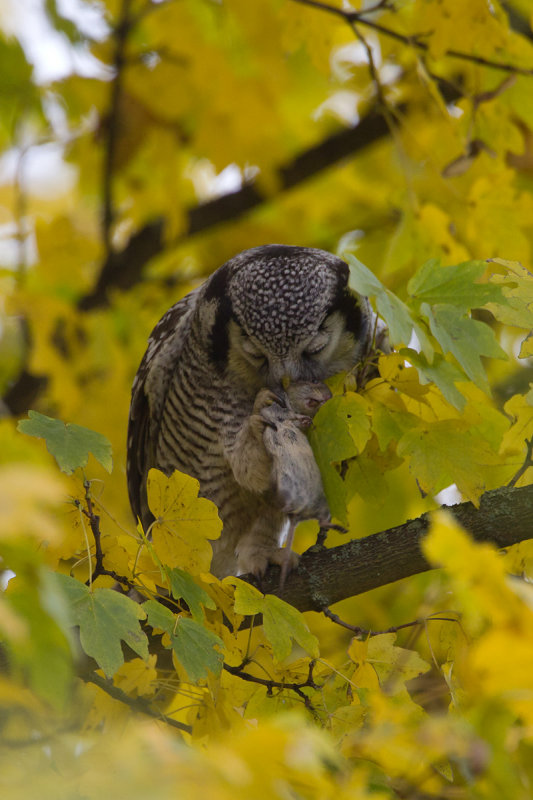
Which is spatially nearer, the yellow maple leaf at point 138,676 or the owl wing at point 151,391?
the yellow maple leaf at point 138,676

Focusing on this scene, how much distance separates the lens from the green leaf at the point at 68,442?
5.82 ft

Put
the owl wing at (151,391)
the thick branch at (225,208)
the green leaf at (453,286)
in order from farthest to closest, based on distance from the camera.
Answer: the thick branch at (225,208)
the owl wing at (151,391)
the green leaf at (453,286)

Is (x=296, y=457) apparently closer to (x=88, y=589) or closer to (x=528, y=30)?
(x=88, y=589)

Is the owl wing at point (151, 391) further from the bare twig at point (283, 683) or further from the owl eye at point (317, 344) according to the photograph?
the bare twig at point (283, 683)

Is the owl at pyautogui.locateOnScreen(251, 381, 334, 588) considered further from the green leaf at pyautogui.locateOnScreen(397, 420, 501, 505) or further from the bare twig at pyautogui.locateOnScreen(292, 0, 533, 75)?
the bare twig at pyautogui.locateOnScreen(292, 0, 533, 75)

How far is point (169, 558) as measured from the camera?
6.37ft

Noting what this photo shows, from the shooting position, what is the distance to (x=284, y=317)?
291cm

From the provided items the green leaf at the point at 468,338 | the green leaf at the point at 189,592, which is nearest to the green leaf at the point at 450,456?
the green leaf at the point at 468,338

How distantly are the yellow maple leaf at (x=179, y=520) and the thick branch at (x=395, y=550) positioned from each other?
1.25 feet

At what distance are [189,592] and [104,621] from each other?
0.30m

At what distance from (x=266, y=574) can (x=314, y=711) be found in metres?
0.87

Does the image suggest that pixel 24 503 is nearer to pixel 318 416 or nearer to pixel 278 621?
pixel 278 621

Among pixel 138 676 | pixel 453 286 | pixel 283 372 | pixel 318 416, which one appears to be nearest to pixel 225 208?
pixel 283 372

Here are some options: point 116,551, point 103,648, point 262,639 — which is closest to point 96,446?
point 116,551
